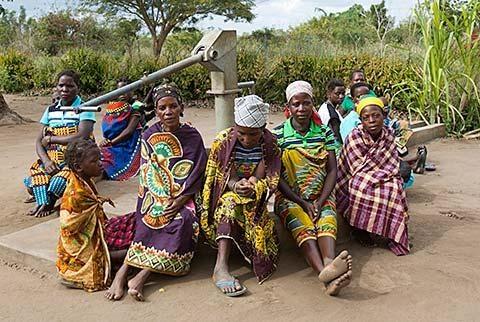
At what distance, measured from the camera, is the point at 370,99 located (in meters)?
3.50

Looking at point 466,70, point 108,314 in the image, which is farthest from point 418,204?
point 466,70

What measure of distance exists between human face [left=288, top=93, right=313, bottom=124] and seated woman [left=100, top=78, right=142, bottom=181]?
2.01m

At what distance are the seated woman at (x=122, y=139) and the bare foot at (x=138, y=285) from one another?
6.58ft

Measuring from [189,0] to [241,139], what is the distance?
22091 mm

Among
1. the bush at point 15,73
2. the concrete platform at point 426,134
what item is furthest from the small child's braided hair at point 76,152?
the bush at point 15,73

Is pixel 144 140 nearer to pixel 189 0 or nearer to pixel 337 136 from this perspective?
pixel 337 136

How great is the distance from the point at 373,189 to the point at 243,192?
0.97 metres

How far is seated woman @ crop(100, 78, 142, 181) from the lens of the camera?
4.83 meters

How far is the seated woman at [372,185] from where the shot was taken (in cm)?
338

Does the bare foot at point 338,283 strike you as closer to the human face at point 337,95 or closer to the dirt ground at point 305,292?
the dirt ground at point 305,292

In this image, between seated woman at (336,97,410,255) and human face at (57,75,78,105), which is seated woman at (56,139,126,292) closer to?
human face at (57,75,78,105)

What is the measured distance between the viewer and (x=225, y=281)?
9.34 feet

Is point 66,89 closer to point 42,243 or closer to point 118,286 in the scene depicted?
point 42,243

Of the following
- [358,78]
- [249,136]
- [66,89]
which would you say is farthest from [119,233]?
[358,78]
